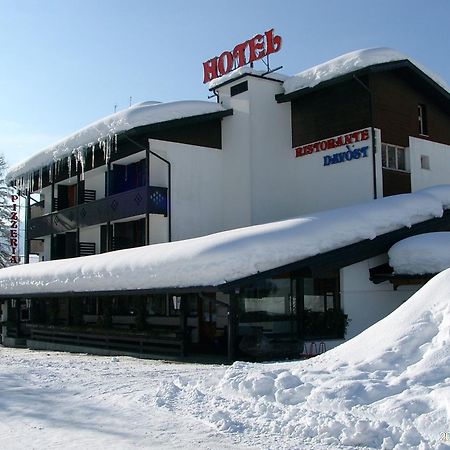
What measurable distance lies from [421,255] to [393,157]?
691 centimetres

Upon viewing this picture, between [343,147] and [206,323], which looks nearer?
[206,323]

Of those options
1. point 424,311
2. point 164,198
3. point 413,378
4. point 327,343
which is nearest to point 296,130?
point 164,198

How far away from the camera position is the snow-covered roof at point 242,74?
2428cm

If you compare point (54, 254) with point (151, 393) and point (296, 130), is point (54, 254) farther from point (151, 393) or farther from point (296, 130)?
point (151, 393)

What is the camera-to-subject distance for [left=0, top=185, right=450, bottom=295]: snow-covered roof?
14.8 m

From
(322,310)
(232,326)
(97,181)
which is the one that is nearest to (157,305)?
(322,310)

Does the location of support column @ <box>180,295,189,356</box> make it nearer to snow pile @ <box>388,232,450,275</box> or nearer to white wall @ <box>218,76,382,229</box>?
snow pile @ <box>388,232,450,275</box>

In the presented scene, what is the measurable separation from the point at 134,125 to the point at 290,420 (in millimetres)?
17011

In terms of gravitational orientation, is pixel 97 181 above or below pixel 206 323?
above

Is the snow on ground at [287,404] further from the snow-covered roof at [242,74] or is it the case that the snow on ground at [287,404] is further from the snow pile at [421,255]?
A: the snow-covered roof at [242,74]

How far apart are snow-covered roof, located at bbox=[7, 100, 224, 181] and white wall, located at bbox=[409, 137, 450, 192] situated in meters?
7.35

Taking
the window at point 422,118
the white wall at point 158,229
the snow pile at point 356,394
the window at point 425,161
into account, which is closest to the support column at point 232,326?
the snow pile at point 356,394

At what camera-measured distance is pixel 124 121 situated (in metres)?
22.8

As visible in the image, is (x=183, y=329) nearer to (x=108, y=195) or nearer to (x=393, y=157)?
(x=393, y=157)
